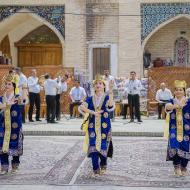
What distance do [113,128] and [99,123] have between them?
6.74m

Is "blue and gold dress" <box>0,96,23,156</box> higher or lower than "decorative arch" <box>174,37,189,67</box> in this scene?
lower

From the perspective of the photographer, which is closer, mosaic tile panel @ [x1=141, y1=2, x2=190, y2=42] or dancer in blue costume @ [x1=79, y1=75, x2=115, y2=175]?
dancer in blue costume @ [x1=79, y1=75, x2=115, y2=175]

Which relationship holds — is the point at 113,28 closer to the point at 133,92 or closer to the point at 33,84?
the point at 133,92

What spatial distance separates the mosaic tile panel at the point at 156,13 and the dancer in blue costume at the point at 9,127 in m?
13.9

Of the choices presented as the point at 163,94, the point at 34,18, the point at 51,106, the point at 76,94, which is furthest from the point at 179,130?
the point at 34,18

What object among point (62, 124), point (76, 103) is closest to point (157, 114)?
point (76, 103)

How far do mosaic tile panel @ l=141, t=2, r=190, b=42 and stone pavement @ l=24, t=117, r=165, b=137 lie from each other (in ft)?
19.3

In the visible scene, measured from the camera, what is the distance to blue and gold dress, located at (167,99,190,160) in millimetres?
7566

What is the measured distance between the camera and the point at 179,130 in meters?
7.62

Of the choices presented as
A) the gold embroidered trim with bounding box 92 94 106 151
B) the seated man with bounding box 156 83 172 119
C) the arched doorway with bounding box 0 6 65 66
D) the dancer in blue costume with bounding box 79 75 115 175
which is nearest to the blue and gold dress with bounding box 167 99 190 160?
the dancer in blue costume with bounding box 79 75 115 175

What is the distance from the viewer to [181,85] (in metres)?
7.72

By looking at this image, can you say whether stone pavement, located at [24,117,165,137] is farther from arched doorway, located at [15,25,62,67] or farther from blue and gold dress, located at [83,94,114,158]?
arched doorway, located at [15,25,62,67]

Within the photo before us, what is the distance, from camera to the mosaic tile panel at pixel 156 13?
21.2 m

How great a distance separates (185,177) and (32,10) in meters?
15.6
